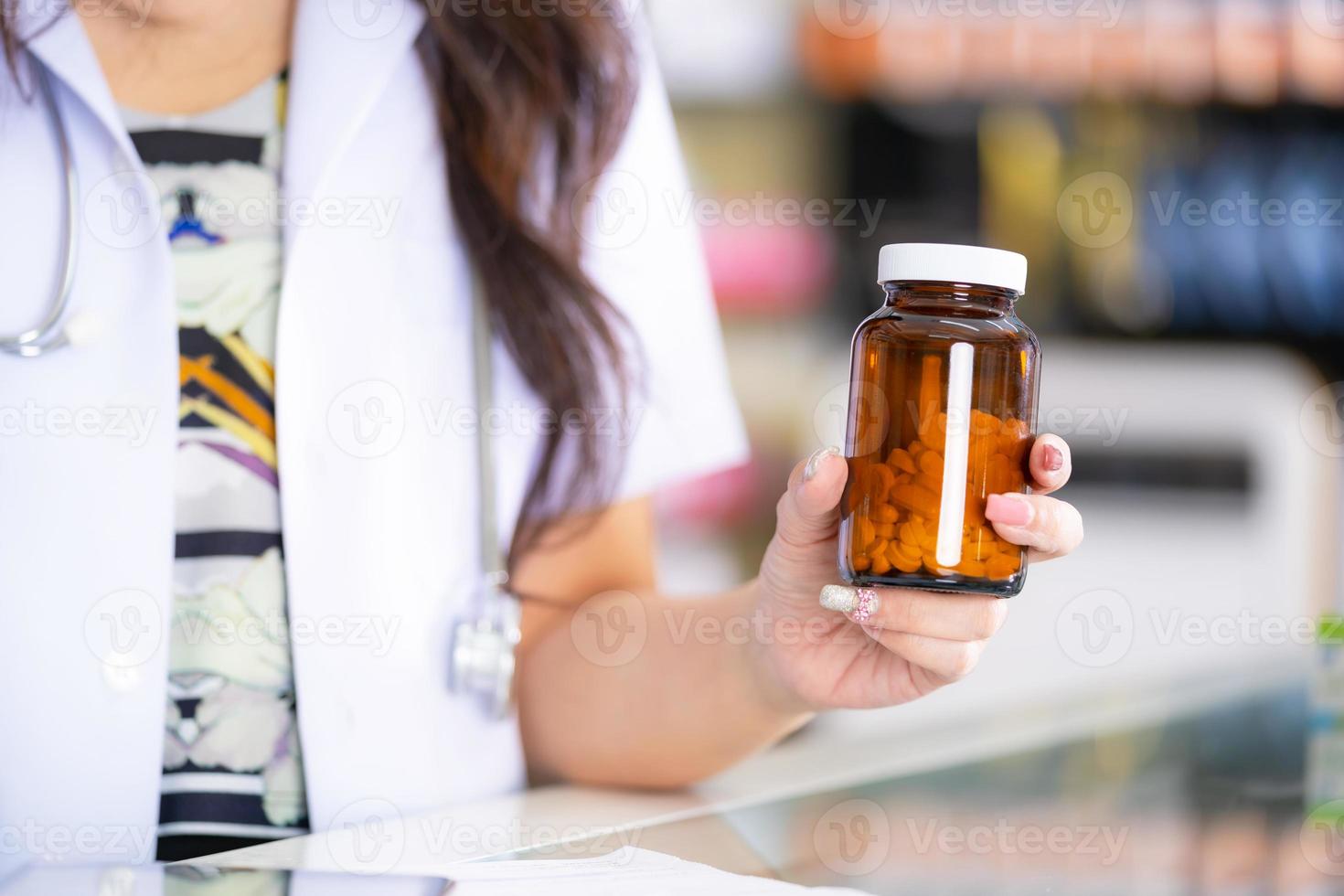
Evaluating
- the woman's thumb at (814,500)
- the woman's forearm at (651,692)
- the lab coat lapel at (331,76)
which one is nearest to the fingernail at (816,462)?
the woman's thumb at (814,500)

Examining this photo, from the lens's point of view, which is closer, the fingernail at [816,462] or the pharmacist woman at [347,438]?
the fingernail at [816,462]

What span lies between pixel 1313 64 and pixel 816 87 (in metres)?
1.01

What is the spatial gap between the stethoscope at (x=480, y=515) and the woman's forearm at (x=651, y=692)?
6 cm

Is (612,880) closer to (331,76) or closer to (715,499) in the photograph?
(331,76)

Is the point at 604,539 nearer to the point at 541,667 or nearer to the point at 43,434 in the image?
the point at 541,667

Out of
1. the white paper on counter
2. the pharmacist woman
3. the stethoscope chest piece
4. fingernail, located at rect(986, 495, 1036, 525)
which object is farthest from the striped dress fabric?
fingernail, located at rect(986, 495, 1036, 525)

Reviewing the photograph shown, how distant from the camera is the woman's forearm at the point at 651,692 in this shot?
87cm

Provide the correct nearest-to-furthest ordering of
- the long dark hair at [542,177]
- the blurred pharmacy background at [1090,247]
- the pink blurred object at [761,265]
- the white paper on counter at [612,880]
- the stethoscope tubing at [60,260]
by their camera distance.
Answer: the white paper on counter at [612,880]
the stethoscope tubing at [60,260]
the long dark hair at [542,177]
the blurred pharmacy background at [1090,247]
the pink blurred object at [761,265]

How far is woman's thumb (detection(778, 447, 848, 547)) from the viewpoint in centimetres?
66

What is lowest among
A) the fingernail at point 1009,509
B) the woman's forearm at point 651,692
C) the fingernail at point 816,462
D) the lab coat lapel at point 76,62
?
the woman's forearm at point 651,692

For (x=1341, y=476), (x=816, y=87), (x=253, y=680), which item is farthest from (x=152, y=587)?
(x=1341, y=476)

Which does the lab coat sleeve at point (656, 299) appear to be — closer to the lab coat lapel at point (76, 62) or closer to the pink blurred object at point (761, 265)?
the lab coat lapel at point (76, 62)

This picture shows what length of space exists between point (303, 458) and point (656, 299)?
1.08 ft

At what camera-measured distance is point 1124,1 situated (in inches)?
98.6
